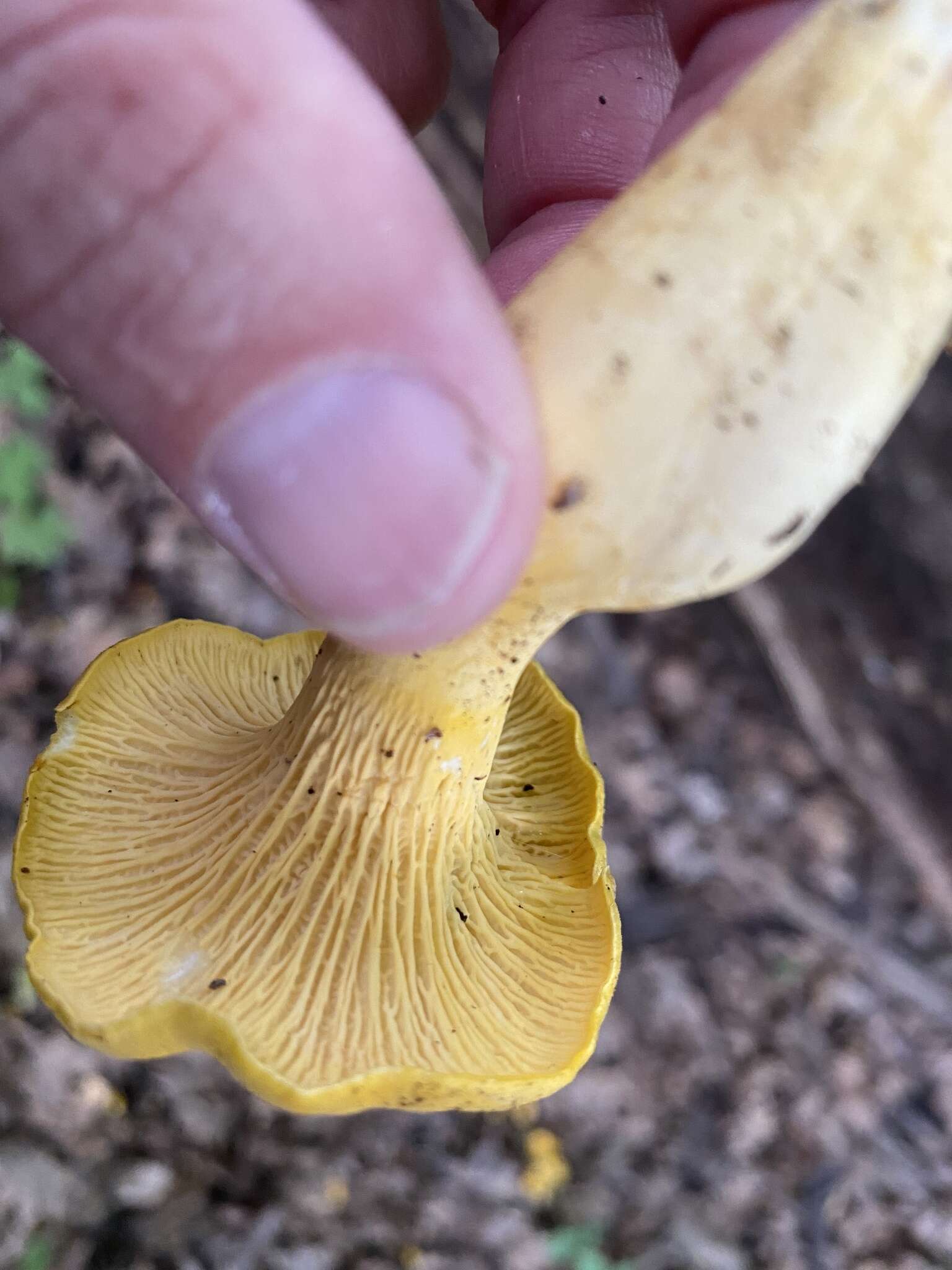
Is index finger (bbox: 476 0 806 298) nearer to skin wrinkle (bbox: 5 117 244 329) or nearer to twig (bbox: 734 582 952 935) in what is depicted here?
skin wrinkle (bbox: 5 117 244 329)

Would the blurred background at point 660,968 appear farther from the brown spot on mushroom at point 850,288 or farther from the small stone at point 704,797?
the brown spot on mushroom at point 850,288

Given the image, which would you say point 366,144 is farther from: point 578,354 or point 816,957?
point 816,957

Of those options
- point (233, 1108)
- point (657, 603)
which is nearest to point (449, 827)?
point (657, 603)

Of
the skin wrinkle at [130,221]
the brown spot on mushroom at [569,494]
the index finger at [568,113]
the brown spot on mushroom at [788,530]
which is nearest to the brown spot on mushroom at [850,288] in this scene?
the brown spot on mushroom at [788,530]

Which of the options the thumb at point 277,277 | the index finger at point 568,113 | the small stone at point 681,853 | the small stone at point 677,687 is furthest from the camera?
the small stone at point 677,687

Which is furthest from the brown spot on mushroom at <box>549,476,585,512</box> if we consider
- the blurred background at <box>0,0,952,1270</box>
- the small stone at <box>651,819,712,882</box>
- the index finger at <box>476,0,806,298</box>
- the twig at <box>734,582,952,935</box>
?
the twig at <box>734,582,952,935</box>

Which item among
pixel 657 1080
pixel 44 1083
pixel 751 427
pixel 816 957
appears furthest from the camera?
pixel 816 957

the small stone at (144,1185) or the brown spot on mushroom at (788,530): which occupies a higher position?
the brown spot on mushroom at (788,530)
